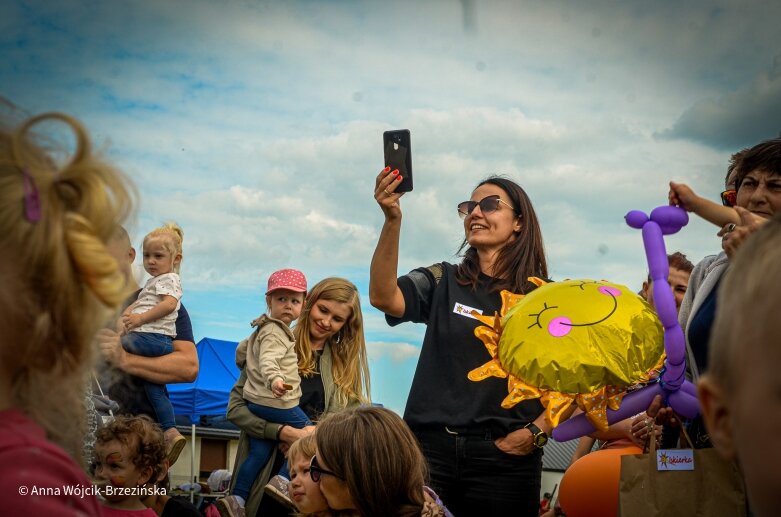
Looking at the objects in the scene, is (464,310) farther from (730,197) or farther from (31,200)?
(31,200)

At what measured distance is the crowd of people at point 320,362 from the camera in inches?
41.9

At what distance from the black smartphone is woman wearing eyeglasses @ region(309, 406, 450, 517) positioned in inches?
39.9

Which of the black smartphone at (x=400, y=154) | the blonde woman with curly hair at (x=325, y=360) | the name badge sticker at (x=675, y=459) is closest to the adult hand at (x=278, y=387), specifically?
the blonde woman with curly hair at (x=325, y=360)

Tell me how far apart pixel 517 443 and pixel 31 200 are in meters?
2.61

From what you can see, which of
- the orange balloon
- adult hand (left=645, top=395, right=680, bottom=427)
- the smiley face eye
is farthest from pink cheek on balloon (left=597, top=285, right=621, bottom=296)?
the orange balloon

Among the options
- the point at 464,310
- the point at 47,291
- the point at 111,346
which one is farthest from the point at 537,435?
the point at 47,291

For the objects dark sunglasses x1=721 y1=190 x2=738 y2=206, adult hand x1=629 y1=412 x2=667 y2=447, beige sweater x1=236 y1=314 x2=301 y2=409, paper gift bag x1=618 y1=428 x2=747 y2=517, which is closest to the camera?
paper gift bag x1=618 y1=428 x2=747 y2=517

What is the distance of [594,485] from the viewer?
3.52 m

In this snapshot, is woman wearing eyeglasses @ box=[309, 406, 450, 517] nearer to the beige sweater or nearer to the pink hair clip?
the beige sweater

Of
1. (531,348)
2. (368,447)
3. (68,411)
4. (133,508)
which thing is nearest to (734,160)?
(531,348)

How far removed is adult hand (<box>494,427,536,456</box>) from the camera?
→ 3.38m

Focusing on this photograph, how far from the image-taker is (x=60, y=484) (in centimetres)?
112

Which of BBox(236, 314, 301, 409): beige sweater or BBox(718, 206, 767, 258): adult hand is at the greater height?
BBox(718, 206, 767, 258): adult hand

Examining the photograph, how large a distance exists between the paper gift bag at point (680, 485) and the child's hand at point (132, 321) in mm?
3040
